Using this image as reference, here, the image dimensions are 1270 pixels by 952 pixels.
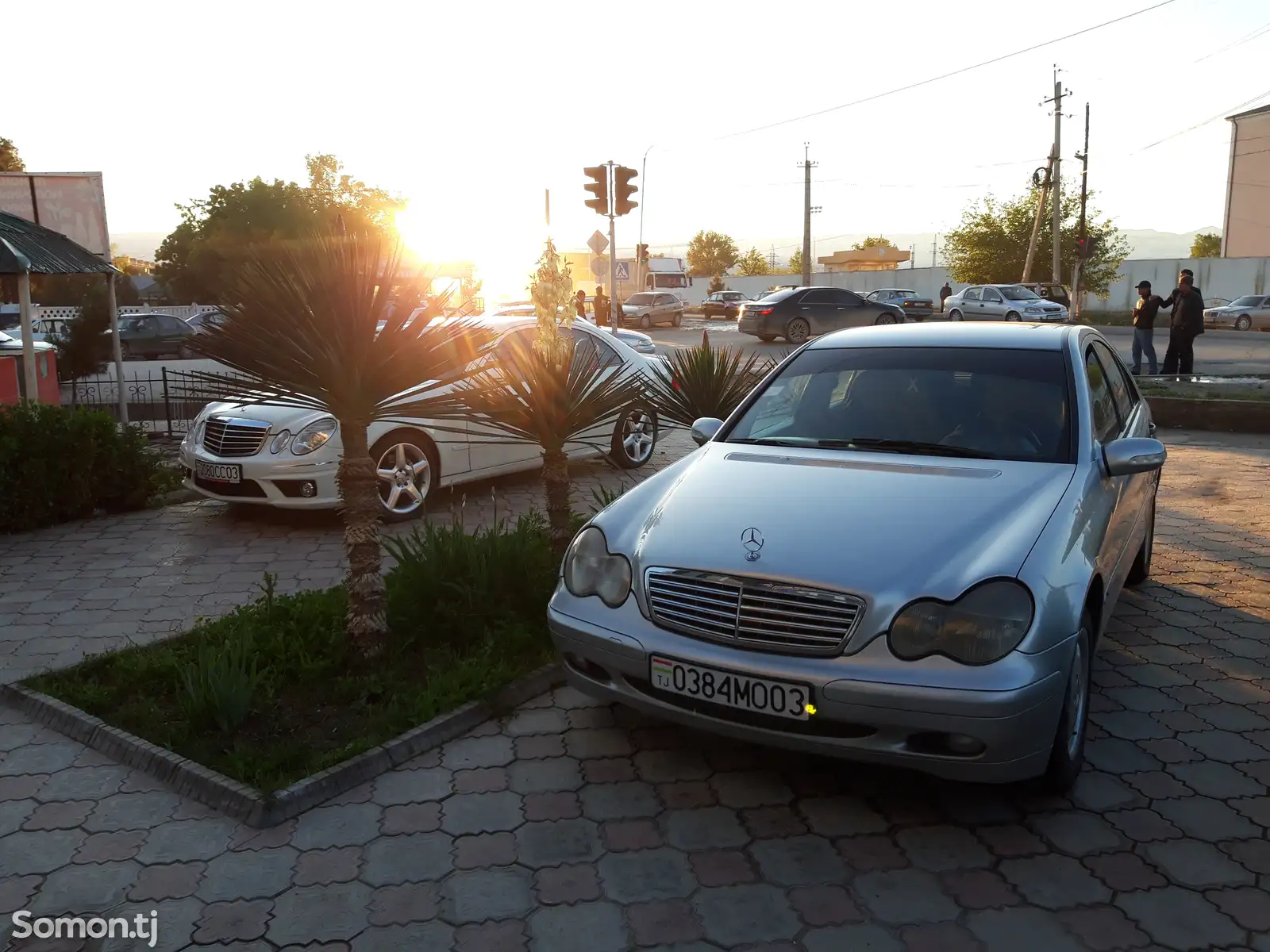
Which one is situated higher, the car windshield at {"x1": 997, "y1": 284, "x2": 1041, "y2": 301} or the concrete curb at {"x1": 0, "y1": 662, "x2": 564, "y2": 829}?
the car windshield at {"x1": 997, "y1": 284, "x2": 1041, "y2": 301}

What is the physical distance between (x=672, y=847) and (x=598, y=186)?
15.5 meters

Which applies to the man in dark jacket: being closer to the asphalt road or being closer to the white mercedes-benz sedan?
the asphalt road

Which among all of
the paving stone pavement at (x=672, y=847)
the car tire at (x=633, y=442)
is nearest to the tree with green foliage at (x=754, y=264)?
the car tire at (x=633, y=442)

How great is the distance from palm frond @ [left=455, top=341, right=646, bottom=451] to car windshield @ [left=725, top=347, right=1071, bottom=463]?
734 mm

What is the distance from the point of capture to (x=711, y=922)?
2818 mm

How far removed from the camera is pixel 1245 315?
36844mm

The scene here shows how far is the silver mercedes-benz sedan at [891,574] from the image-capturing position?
119 inches

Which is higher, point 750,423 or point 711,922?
point 750,423

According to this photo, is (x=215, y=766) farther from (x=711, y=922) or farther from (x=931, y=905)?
(x=931, y=905)

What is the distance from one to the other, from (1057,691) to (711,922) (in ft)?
4.10

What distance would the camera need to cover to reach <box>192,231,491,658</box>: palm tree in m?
3.94

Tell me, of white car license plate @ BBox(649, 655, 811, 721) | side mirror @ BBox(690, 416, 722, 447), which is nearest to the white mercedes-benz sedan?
side mirror @ BBox(690, 416, 722, 447)

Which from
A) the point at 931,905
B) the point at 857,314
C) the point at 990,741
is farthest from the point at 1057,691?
the point at 857,314

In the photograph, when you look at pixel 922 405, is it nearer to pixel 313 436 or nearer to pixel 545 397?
pixel 545 397
